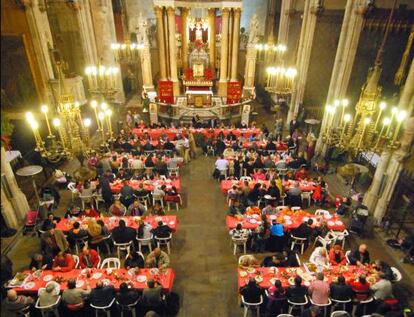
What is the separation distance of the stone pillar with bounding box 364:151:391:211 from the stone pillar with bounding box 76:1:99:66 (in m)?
14.1

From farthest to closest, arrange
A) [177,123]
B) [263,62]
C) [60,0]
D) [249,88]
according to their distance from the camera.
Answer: [263,62], [249,88], [177,123], [60,0]

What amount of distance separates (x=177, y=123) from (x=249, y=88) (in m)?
5.29

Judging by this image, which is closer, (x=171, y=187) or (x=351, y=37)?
(x=171, y=187)

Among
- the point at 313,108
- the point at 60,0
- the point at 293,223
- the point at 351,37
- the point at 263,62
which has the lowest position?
the point at 293,223

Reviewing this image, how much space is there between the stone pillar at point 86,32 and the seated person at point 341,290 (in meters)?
15.1

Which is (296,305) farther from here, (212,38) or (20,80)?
(212,38)

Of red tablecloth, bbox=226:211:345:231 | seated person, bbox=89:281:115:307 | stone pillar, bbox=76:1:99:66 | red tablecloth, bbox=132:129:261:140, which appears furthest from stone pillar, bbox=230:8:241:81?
seated person, bbox=89:281:115:307

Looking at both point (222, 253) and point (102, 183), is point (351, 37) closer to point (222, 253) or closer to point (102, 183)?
point (222, 253)

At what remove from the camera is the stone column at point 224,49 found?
61.5 ft

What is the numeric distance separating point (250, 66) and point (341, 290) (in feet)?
49.1

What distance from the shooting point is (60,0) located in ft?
48.3

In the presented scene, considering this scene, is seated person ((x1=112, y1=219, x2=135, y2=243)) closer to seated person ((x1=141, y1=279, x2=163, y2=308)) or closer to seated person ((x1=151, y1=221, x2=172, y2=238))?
seated person ((x1=151, y1=221, x2=172, y2=238))

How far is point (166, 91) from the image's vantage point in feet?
62.2

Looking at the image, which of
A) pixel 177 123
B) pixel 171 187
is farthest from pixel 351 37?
pixel 177 123
